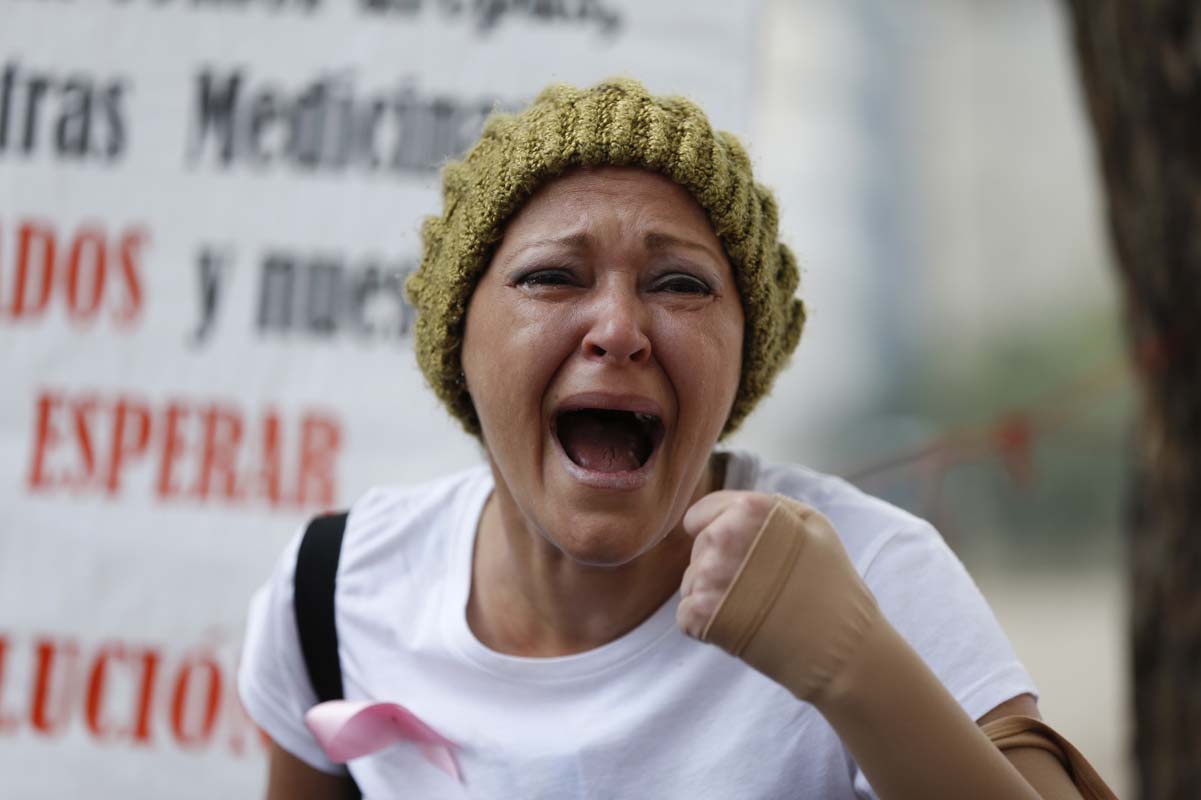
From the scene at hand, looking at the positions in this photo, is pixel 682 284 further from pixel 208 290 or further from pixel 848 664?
pixel 208 290

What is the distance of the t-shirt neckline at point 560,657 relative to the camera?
1.66 metres

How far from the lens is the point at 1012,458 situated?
8.88 ft

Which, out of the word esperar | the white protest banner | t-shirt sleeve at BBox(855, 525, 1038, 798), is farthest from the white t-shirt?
the word esperar

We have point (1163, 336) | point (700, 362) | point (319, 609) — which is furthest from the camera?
point (1163, 336)

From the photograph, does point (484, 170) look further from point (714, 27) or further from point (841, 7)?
point (841, 7)

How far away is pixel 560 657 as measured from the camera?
5.57 feet

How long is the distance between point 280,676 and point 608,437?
60cm

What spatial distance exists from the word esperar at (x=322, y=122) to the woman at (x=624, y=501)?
2.75 feet

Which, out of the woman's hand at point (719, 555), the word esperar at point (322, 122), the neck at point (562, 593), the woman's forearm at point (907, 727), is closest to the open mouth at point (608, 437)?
the neck at point (562, 593)

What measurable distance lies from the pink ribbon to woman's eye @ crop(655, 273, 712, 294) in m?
0.58

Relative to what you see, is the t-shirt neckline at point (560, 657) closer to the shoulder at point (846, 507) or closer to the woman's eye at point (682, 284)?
the shoulder at point (846, 507)

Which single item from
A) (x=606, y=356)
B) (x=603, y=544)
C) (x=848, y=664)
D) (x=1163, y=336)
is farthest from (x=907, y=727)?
(x=1163, y=336)

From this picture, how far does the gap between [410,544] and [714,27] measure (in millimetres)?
1170

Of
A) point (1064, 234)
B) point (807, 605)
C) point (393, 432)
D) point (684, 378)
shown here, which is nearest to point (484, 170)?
point (684, 378)
